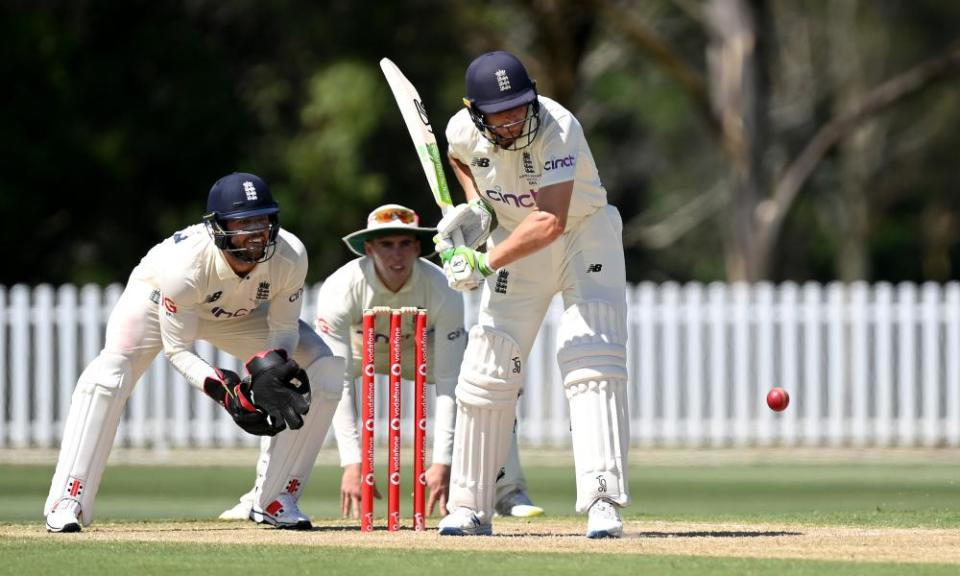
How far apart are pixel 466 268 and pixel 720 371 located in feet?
31.0

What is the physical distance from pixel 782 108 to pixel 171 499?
27.3m

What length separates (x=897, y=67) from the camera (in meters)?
36.3

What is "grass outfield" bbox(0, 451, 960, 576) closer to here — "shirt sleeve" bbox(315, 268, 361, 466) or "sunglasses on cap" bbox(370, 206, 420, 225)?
"shirt sleeve" bbox(315, 268, 361, 466)

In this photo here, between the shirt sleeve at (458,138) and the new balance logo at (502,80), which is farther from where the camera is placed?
the shirt sleeve at (458,138)

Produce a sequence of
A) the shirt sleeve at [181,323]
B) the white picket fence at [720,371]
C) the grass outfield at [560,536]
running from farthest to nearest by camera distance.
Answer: the white picket fence at [720,371]
the shirt sleeve at [181,323]
the grass outfield at [560,536]

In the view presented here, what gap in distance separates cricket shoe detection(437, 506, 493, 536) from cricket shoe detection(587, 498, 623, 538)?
500 millimetres

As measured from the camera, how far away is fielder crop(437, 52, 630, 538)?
6516 millimetres

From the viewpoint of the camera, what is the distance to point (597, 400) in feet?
21.8

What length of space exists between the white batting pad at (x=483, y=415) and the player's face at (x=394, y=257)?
5.36ft

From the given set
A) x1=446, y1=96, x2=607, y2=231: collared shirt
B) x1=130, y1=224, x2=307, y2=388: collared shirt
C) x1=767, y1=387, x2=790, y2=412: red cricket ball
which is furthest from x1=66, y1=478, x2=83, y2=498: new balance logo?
x1=767, y1=387, x2=790, y2=412: red cricket ball

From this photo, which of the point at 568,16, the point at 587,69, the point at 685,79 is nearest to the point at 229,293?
the point at 685,79

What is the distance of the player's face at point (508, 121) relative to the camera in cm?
648

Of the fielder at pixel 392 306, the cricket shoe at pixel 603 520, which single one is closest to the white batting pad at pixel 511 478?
the fielder at pixel 392 306

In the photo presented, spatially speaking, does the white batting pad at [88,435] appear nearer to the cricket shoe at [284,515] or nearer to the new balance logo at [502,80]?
the cricket shoe at [284,515]
